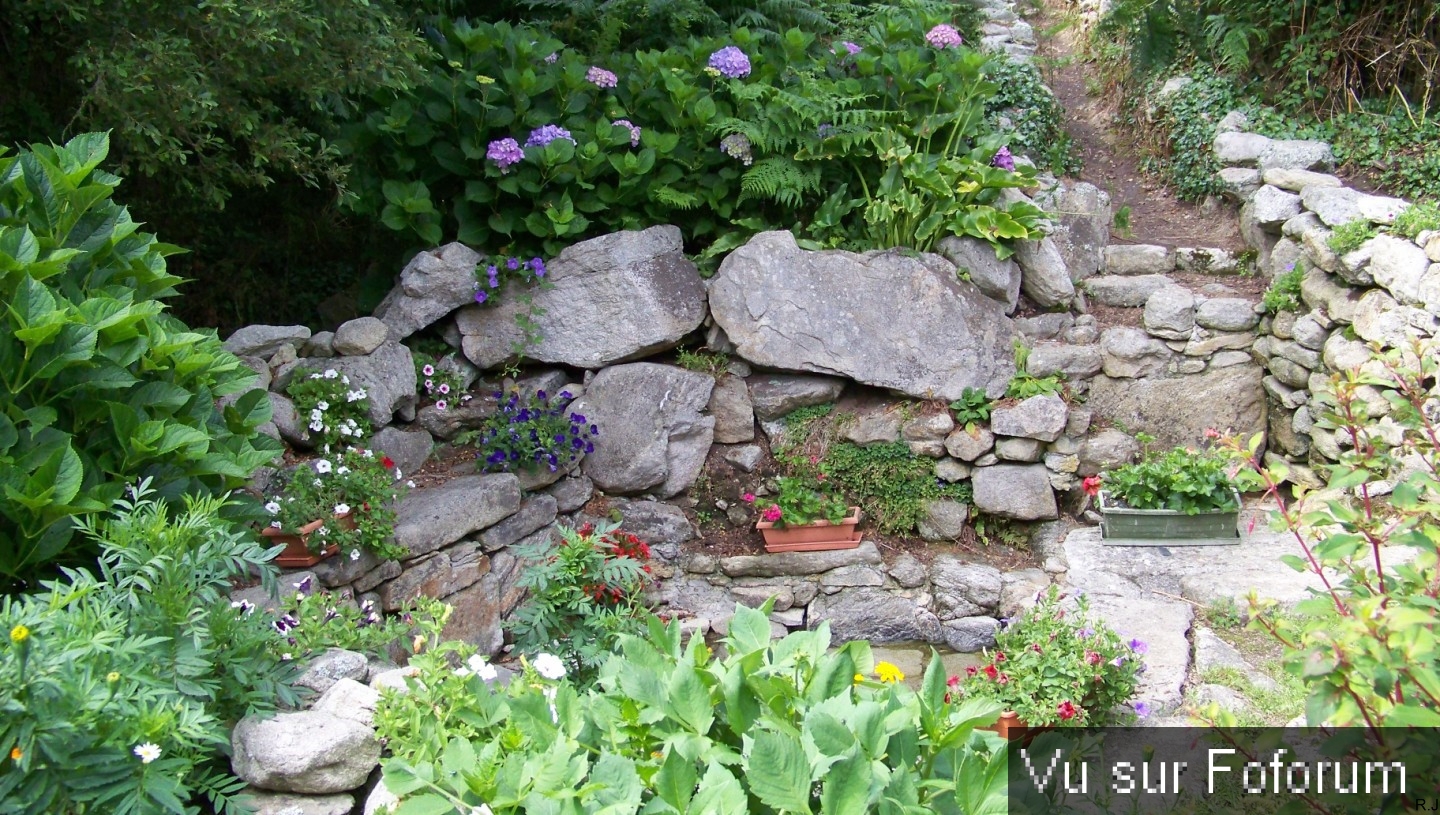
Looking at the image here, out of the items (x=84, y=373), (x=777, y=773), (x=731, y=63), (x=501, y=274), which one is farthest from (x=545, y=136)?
(x=777, y=773)

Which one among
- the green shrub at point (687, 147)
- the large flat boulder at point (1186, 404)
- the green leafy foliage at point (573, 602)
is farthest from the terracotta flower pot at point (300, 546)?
the large flat boulder at point (1186, 404)

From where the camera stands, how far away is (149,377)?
9.82 feet

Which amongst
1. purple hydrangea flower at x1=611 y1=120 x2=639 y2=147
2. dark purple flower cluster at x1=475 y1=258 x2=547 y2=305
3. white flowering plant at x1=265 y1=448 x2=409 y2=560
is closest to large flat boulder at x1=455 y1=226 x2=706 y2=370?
dark purple flower cluster at x1=475 y1=258 x2=547 y2=305

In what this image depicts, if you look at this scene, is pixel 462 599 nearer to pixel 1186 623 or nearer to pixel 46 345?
pixel 46 345

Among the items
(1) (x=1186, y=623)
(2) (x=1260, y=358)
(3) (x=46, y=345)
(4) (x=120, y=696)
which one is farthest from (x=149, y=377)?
(2) (x=1260, y=358)

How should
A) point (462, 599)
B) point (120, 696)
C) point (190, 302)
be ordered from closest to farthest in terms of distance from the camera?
A: point (120, 696), point (462, 599), point (190, 302)

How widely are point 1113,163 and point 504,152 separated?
427cm

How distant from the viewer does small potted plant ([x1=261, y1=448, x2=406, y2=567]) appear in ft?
13.7

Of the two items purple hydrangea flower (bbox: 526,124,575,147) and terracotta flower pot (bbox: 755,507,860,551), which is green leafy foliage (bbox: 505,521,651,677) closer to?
terracotta flower pot (bbox: 755,507,860,551)

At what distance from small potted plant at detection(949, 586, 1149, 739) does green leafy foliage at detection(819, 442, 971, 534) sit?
1.77 metres

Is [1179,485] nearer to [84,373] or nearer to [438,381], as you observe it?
[438,381]

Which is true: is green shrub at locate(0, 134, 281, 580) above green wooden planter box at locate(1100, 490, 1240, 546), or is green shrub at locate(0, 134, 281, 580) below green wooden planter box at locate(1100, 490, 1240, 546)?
above

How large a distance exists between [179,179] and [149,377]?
6.49 feet

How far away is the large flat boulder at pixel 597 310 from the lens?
5500mm
